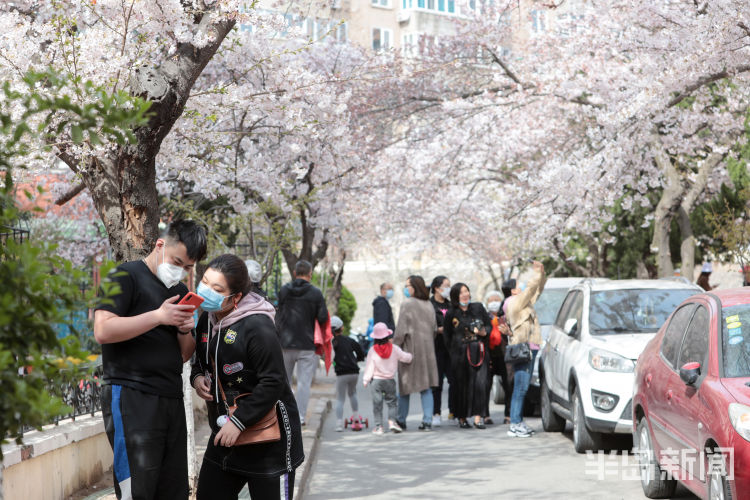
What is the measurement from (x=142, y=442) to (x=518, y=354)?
8397 mm

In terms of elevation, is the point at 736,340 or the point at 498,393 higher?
the point at 736,340

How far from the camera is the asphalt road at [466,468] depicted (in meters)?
8.83

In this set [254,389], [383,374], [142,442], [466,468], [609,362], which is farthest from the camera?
[383,374]

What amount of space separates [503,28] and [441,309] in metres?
7.71

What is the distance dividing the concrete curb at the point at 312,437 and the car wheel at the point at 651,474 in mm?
2730

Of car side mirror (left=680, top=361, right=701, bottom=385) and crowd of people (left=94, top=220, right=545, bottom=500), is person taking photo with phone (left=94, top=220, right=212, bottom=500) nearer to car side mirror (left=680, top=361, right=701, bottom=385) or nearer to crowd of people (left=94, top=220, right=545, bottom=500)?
crowd of people (left=94, top=220, right=545, bottom=500)

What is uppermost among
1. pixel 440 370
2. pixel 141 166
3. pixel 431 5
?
pixel 431 5

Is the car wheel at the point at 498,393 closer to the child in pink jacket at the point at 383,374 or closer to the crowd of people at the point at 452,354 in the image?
the crowd of people at the point at 452,354

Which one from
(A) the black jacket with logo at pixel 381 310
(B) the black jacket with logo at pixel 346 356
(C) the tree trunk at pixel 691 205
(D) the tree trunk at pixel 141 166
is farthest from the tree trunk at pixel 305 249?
(D) the tree trunk at pixel 141 166

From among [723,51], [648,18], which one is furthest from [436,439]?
[648,18]

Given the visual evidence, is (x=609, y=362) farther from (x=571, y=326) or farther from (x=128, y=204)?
(x=128, y=204)

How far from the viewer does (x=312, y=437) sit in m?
11.7

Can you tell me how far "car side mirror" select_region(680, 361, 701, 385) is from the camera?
6469mm

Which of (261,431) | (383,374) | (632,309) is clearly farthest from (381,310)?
(261,431)
